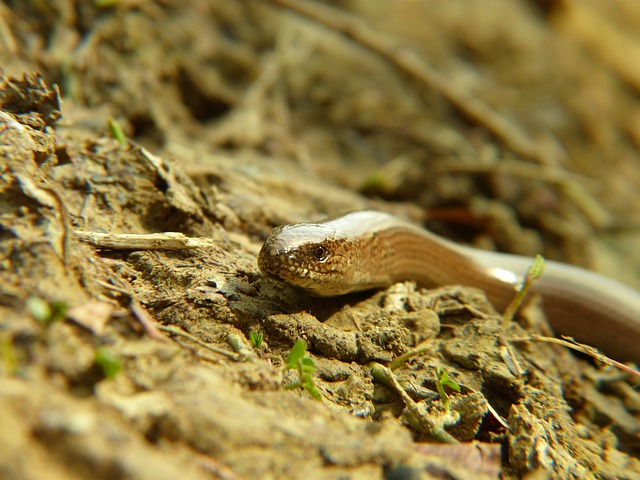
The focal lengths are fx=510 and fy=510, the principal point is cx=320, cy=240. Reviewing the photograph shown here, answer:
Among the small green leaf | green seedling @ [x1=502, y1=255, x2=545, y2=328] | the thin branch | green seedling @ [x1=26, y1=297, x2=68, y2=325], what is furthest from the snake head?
the thin branch

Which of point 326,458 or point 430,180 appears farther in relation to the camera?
point 430,180

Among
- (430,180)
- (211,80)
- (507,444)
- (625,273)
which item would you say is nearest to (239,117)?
(211,80)

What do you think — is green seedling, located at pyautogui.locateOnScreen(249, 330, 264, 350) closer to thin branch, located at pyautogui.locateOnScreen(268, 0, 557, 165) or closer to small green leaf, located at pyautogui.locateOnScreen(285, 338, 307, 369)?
small green leaf, located at pyautogui.locateOnScreen(285, 338, 307, 369)

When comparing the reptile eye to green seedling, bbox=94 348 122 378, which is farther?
the reptile eye

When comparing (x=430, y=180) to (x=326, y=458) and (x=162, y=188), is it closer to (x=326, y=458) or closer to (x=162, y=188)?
(x=162, y=188)

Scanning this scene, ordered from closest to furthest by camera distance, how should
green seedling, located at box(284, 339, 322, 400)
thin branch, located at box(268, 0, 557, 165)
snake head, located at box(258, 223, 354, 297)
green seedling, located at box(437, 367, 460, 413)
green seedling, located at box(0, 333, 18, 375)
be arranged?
green seedling, located at box(0, 333, 18, 375) → green seedling, located at box(284, 339, 322, 400) → green seedling, located at box(437, 367, 460, 413) → snake head, located at box(258, 223, 354, 297) → thin branch, located at box(268, 0, 557, 165)

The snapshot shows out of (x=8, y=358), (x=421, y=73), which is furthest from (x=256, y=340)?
(x=421, y=73)

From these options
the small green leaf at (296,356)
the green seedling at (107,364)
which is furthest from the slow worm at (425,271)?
the green seedling at (107,364)
